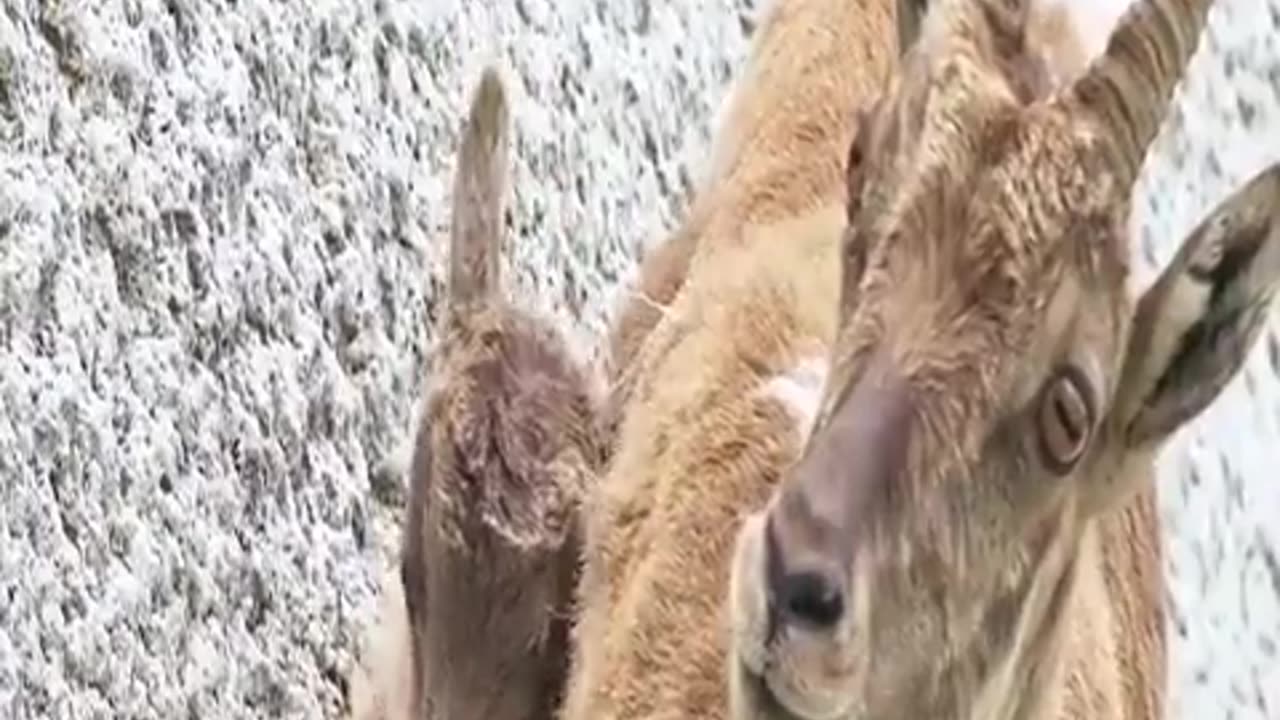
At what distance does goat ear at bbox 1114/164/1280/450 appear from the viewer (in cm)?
116

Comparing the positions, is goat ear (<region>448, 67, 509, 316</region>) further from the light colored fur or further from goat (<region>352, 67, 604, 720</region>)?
the light colored fur

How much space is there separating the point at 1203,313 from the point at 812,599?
0.20 meters

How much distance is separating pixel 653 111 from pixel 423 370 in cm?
31

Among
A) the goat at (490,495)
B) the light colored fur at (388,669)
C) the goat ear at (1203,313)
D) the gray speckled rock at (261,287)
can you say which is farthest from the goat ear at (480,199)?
the goat ear at (1203,313)

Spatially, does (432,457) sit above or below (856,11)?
below

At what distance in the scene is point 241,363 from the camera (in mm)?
1937

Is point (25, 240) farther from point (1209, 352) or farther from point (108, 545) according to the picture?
point (1209, 352)

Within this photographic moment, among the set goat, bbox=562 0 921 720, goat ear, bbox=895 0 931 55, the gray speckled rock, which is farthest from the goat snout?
the gray speckled rock

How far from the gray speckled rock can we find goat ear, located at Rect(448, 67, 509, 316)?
0.32 meters

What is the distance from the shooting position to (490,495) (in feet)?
5.14

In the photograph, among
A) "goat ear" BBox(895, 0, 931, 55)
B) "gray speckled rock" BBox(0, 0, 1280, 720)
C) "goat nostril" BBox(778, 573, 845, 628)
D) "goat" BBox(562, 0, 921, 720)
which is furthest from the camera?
"gray speckled rock" BBox(0, 0, 1280, 720)

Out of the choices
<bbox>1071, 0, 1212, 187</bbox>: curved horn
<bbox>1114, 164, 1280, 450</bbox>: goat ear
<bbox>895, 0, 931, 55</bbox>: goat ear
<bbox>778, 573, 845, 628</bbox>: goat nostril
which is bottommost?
<bbox>778, 573, 845, 628</bbox>: goat nostril

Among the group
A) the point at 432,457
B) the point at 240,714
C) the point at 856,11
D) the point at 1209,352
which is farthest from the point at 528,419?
the point at 1209,352

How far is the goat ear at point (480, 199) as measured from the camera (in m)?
1.53
